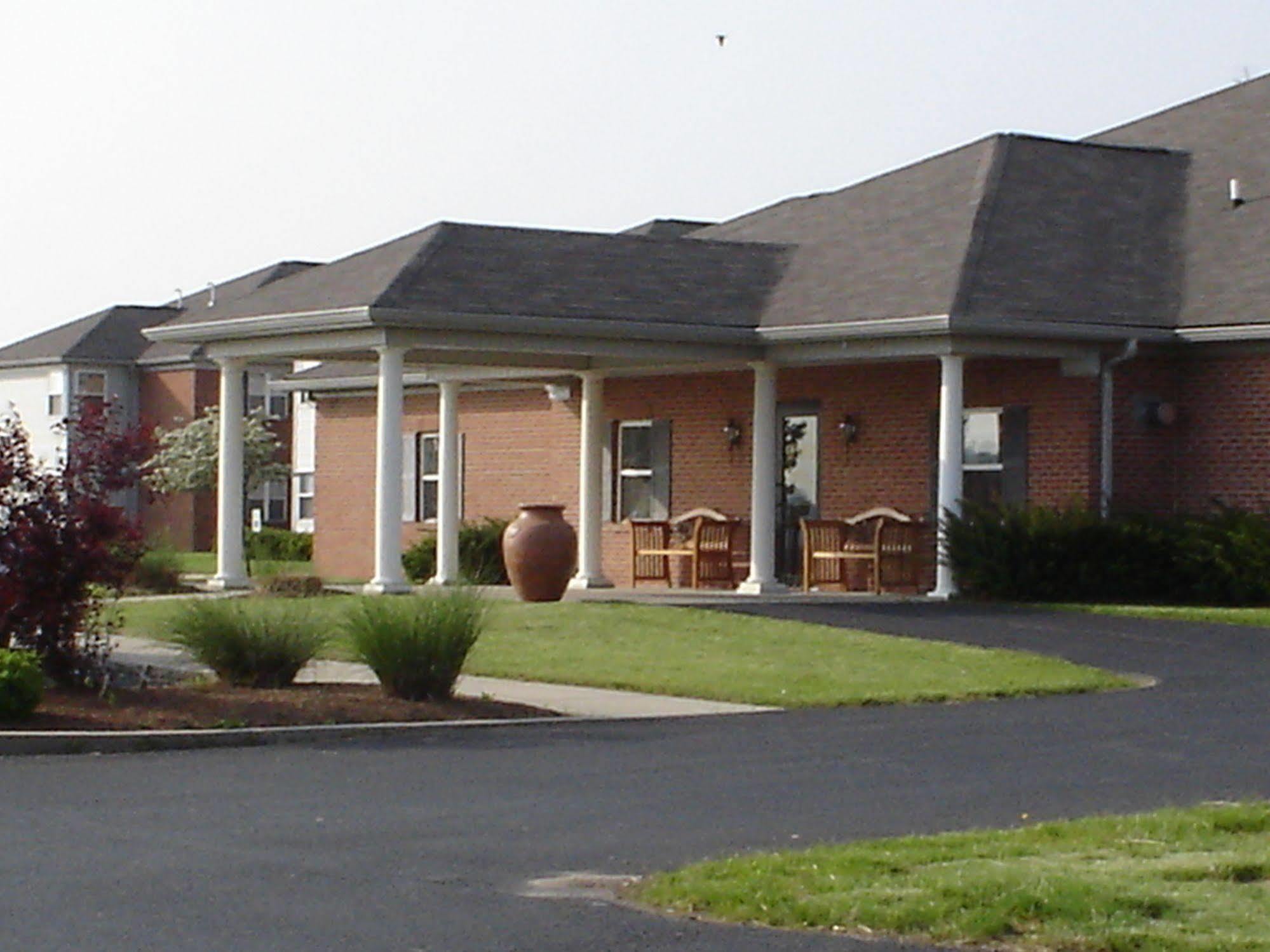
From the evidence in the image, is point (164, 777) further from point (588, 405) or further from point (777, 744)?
point (588, 405)

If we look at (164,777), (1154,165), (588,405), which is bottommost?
(164,777)

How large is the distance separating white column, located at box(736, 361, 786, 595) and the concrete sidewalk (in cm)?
956

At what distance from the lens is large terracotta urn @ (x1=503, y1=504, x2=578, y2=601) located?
91.4ft

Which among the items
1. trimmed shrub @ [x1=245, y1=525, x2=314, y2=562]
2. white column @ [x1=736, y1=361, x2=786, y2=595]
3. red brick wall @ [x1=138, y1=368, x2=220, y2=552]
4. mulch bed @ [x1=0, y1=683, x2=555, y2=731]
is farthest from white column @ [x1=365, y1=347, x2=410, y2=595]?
red brick wall @ [x1=138, y1=368, x2=220, y2=552]

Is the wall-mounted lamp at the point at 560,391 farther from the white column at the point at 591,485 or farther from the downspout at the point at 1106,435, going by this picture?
the downspout at the point at 1106,435

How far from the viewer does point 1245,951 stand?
323 inches

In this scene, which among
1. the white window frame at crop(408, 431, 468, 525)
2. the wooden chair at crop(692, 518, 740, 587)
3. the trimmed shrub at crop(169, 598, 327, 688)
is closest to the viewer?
the trimmed shrub at crop(169, 598, 327, 688)

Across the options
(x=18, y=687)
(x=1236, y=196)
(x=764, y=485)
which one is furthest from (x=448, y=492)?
(x=18, y=687)

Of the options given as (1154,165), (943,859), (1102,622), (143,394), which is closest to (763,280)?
(1154,165)

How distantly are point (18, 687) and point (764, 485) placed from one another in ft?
51.0

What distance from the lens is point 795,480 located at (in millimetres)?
32344

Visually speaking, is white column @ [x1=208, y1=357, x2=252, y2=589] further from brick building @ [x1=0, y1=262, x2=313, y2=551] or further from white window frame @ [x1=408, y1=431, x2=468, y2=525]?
brick building @ [x1=0, y1=262, x2=313, y2=551]

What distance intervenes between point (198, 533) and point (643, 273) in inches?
1330

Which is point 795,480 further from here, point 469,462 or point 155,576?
point 155,576
